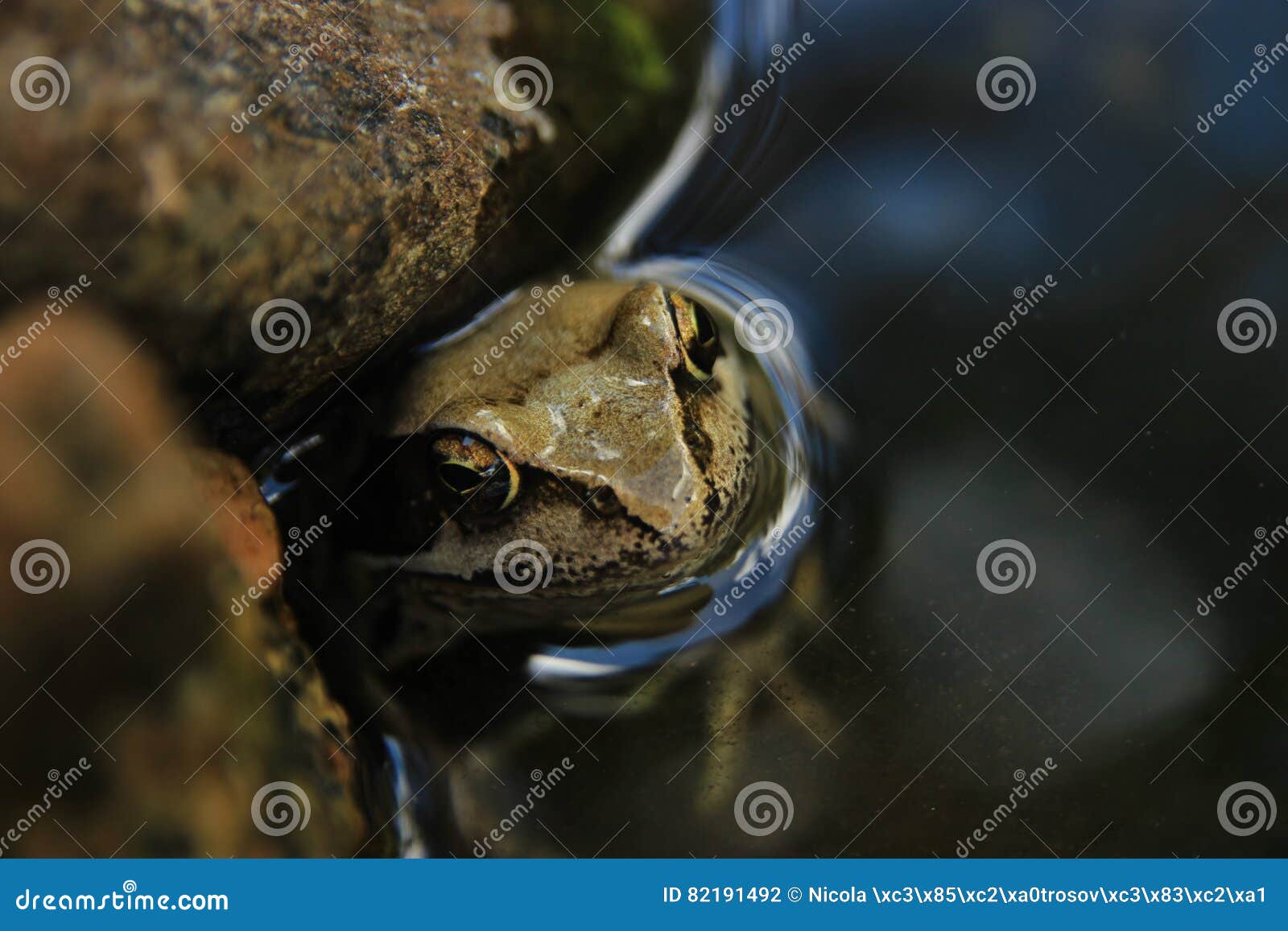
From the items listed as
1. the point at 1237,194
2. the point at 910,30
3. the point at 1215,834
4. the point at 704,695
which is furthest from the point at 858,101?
the point at 1215,834

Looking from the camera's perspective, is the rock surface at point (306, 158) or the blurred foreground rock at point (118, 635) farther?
the rock surface at point (306, 158)

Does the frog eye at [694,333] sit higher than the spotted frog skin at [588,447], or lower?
higher

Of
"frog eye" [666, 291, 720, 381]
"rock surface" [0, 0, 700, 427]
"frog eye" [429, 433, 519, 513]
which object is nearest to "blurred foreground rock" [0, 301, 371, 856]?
"rock surface" [0, 0, 700, 427]

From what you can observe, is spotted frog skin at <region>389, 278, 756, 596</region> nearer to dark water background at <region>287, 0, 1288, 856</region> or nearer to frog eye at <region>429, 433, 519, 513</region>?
frog eye at <region>429, 433, 519, 513</region>

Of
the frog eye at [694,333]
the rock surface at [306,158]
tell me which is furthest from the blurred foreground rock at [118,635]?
the frog eye at [694,333]

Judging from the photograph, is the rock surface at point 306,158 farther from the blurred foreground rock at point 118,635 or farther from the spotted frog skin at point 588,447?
the spotted frog skin at point 588,447

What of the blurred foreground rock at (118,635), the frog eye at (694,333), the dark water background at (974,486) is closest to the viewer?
the blurred foreground rock at (118,635)

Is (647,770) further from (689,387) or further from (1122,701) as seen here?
(1122,701)
